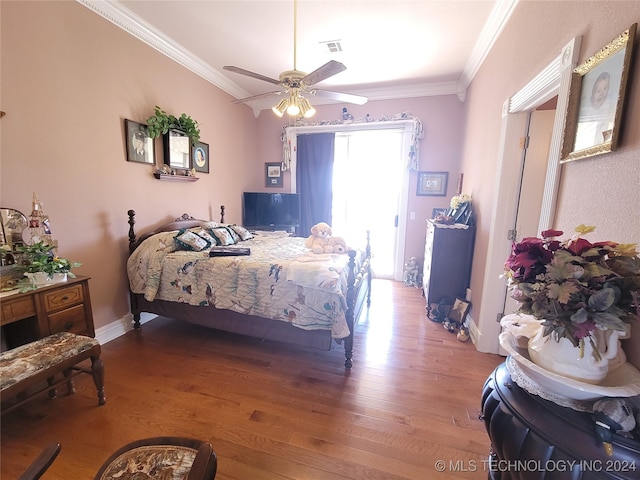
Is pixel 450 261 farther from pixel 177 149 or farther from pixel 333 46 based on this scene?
pixel 177 149

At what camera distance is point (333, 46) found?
2.98 meters

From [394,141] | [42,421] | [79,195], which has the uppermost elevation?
[394,141]

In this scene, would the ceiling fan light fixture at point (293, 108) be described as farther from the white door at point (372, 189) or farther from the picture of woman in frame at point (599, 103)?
the white door at point (372, 189)

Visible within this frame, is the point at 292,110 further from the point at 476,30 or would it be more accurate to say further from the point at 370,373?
the point at 370,373

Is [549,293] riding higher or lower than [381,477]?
higher

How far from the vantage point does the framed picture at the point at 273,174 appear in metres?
4.92

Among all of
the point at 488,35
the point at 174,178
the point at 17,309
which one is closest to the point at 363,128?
the point at 488,35

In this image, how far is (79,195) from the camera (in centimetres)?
235

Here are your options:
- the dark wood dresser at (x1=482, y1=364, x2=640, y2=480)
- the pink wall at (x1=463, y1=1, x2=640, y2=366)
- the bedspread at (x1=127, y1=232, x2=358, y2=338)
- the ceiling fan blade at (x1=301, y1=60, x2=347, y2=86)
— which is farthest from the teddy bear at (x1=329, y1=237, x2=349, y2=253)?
the dark wood dresser at (x1=482, y1=364, x2=640, y2=480)

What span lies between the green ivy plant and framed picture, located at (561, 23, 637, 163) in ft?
11.2

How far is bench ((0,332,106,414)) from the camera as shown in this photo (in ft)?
4.65

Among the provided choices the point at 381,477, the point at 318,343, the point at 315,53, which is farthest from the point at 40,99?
the point at 381,477

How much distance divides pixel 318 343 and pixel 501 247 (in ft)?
5.85

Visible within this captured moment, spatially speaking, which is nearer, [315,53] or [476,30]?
[476,30]
